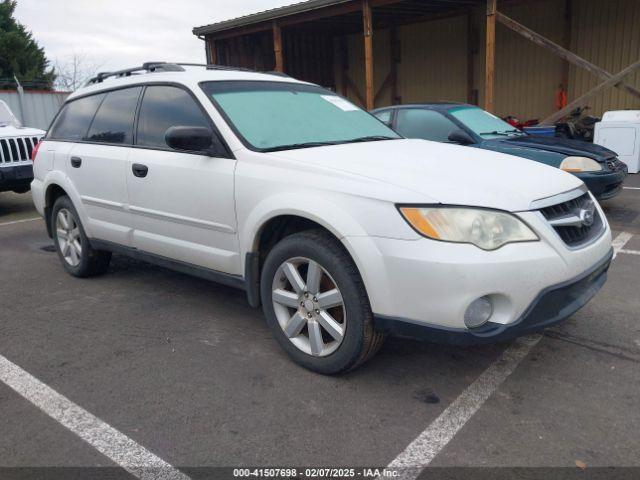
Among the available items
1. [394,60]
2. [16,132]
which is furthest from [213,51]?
[16,132]

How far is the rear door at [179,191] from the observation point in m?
3.34

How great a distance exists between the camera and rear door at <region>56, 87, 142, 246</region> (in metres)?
4.10

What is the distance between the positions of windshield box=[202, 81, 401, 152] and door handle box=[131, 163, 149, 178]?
69 centimetres

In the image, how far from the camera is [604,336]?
11.2 feet

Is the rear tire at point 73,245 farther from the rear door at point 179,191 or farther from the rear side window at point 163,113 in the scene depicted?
the rear side window at point 163,113

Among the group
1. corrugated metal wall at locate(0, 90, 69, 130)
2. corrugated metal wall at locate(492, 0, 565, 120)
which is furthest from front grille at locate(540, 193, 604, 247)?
corrugated metal wall at locate(0, 90, 69, 130)

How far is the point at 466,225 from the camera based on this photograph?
99.3 inches

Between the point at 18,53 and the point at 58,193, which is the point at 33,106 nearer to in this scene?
the point at 18,53

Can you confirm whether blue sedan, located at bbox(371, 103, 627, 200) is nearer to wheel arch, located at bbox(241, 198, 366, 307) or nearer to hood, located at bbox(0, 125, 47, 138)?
wheel arch, located at bbox(241, 198, 366, 307)

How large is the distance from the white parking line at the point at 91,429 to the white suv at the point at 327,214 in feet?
3.22

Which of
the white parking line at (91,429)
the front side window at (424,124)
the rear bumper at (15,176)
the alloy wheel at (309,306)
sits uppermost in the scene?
the front side window at (424,124)

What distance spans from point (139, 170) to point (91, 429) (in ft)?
6.12

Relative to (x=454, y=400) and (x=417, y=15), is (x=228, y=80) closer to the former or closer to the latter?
(x=454, y=400)

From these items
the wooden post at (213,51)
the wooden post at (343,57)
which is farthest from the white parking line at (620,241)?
the wooden post at (343,57)
